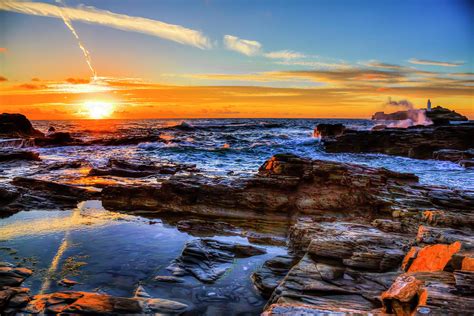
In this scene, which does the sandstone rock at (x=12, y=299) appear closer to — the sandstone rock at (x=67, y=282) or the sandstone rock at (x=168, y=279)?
the sandstone rock at (x=67, y=282)

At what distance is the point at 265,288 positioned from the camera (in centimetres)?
610

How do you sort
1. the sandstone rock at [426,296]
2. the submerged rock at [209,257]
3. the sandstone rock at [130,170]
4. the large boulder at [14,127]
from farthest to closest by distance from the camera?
1. the large boulder at [14,127]
2. the sandstone rock at [130,170]
3. the submerged rock at [209,257]
4. the sandstone rock at [426,296]

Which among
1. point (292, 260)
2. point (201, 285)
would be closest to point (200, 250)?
point (201, 285)

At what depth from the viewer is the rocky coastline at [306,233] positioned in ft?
14.9

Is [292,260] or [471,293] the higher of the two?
[471,293]

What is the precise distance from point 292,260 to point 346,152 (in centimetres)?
2764

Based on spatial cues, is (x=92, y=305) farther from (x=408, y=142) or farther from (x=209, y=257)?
(x=408, y=142)

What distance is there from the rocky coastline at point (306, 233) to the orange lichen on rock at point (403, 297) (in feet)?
0.03

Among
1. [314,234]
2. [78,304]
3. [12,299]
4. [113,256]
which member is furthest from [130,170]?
[78,304]

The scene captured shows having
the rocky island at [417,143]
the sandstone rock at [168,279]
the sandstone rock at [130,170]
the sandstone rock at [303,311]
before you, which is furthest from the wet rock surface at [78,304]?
the rocky island at [417,143]

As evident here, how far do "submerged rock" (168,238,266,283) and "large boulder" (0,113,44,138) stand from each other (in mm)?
42058

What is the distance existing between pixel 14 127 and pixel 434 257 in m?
48.5

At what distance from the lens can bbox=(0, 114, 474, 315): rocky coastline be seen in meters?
4.54

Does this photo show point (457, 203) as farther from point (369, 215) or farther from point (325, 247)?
point (325, 247)
